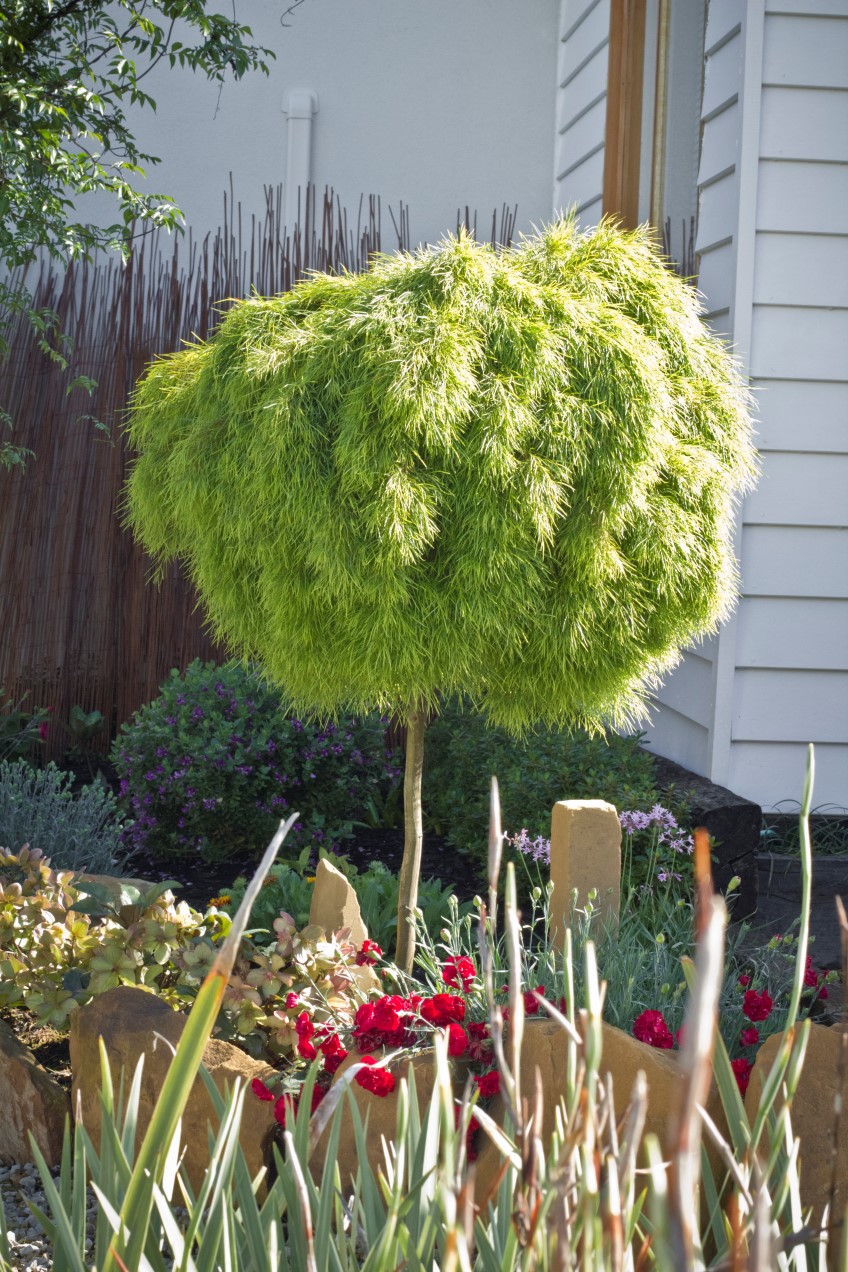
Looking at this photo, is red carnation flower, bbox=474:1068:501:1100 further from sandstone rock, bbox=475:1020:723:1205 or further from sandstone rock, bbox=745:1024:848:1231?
sandstone rock, bbox=745:1024:848:1231

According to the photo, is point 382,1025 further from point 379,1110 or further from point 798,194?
point 798,194

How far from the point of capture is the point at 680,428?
7.12ft

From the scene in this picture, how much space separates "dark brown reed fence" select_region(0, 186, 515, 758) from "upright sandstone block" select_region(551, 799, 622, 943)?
2.93m

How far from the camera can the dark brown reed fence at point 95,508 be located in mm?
4941

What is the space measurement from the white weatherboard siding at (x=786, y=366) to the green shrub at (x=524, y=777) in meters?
0.43

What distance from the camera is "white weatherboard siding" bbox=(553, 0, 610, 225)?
511 centimetres

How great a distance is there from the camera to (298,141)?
584 cm

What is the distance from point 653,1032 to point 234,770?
2.18 meters

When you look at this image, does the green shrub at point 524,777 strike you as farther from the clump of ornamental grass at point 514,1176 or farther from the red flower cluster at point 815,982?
the clump of ornamental grass at point 514,1176

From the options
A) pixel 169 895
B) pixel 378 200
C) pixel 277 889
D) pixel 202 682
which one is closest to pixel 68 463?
pixel 202 682

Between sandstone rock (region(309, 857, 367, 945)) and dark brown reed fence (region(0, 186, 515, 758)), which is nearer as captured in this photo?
sandstone rock (region(309, 857, 367, 945))

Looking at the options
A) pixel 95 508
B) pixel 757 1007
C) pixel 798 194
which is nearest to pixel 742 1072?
pixel 757 1007

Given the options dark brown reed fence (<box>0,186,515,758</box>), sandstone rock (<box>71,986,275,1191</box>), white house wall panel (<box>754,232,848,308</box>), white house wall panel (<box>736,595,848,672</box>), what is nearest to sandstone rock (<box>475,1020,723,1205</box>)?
sandstone rock (<box>71,986,275,1191</box>)

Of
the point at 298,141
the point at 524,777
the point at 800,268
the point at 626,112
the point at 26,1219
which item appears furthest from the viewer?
the point at 298,141
